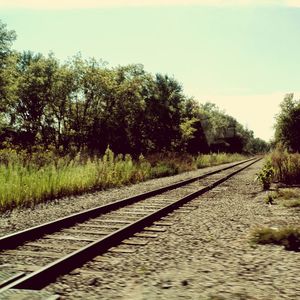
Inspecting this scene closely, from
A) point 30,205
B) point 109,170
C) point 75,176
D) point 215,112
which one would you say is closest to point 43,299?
point 30,205

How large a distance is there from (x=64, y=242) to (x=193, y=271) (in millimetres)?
2232

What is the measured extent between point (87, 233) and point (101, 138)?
1069 inches

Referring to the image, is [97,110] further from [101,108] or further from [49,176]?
[49,176]

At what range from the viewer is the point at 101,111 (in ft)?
114

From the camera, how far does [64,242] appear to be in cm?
568

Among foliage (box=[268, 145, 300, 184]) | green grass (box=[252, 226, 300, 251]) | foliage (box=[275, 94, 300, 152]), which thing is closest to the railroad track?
green grass (box=[252, 226, 300, 251])

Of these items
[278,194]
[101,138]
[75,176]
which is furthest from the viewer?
[101,138]

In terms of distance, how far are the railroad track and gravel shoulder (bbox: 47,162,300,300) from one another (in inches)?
6.9

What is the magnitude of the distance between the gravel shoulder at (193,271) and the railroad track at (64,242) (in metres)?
0.18

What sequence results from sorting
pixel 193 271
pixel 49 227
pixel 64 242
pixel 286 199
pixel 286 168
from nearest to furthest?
pixel 193 271 → pixel 64 242 → pixel 49 227 → pixel 286 199 → pixel 286 168

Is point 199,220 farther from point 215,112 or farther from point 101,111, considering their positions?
point 215,112

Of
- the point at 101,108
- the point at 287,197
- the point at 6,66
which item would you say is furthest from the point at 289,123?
the point at 287,197

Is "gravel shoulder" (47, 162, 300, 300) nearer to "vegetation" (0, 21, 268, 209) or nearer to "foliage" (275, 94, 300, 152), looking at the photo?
"vegetation" (0, 21, 268, 209)

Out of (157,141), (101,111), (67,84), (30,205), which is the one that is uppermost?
(67,84)
